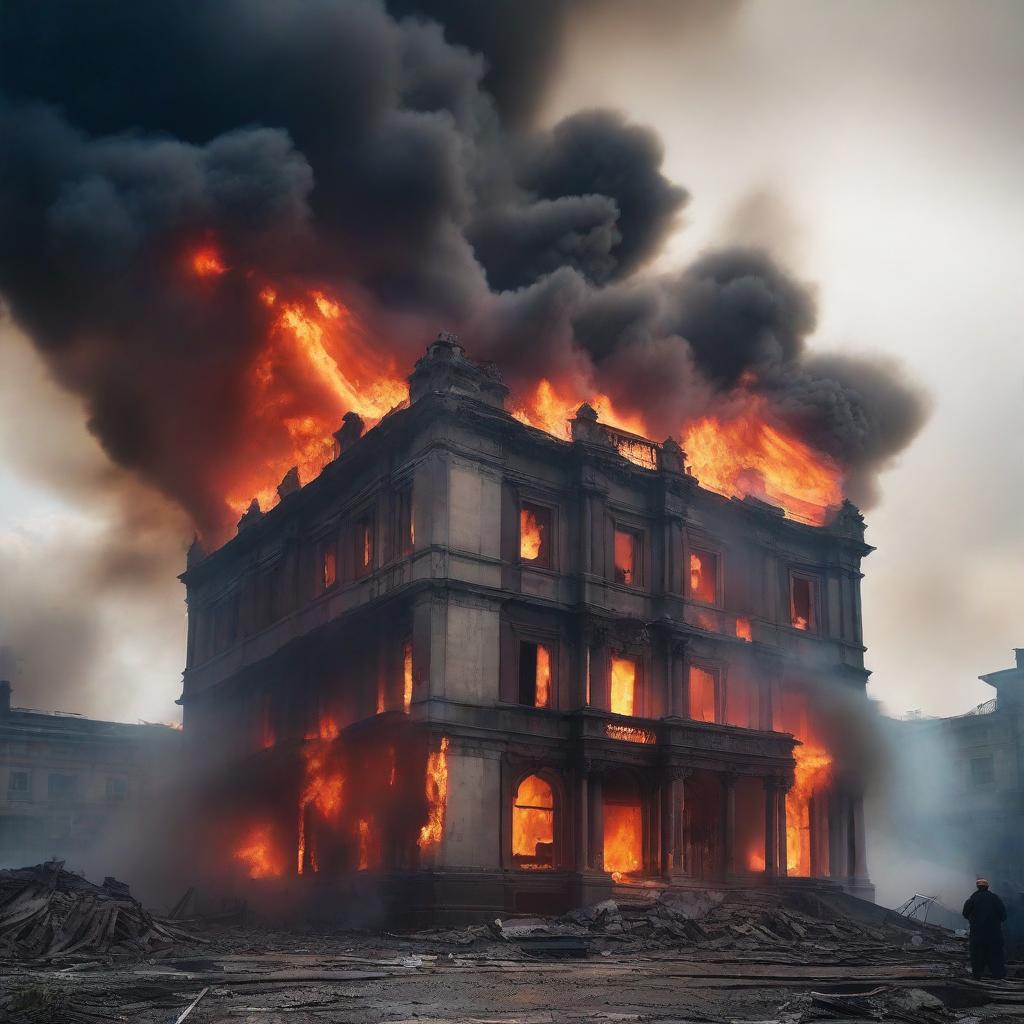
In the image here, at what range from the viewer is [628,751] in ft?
122

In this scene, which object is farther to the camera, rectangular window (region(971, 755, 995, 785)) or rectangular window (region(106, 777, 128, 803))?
rectangular window (region(106, 777, 128, 803))

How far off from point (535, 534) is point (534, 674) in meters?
4.45

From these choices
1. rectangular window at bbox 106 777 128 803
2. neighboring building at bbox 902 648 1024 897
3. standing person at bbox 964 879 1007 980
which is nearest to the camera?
standing person at bbox 964 879 1007 980

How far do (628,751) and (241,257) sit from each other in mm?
21511

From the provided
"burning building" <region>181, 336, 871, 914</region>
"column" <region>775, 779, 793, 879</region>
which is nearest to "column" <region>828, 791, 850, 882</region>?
"burning building" <region>181, 336, 871, 914</region>

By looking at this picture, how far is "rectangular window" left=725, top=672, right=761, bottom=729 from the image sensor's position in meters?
42.1

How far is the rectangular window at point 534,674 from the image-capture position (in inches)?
1452

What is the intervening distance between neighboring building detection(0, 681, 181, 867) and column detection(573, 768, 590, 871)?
1255 inches

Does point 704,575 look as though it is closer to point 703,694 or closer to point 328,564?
point 703,694

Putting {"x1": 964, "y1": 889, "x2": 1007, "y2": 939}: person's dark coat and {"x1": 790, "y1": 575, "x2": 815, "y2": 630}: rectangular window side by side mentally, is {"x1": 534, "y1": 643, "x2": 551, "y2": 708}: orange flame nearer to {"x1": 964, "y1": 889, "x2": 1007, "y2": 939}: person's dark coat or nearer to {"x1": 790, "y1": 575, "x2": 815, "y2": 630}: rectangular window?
{"x1": 790, "y1": 575, "x2": 815, "y2": 630}: rectangular window

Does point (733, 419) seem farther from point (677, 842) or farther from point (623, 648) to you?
point (677, 842)

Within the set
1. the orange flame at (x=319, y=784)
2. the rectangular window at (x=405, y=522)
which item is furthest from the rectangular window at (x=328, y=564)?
the rectangular window at (x=405, y=522)

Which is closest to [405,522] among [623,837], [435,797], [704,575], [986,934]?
[435,797]

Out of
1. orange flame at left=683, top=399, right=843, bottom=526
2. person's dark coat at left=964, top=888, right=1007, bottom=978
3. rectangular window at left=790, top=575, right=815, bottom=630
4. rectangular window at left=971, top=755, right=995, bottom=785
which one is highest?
orange flame at left=683, top=399, right=843, bottom=526
